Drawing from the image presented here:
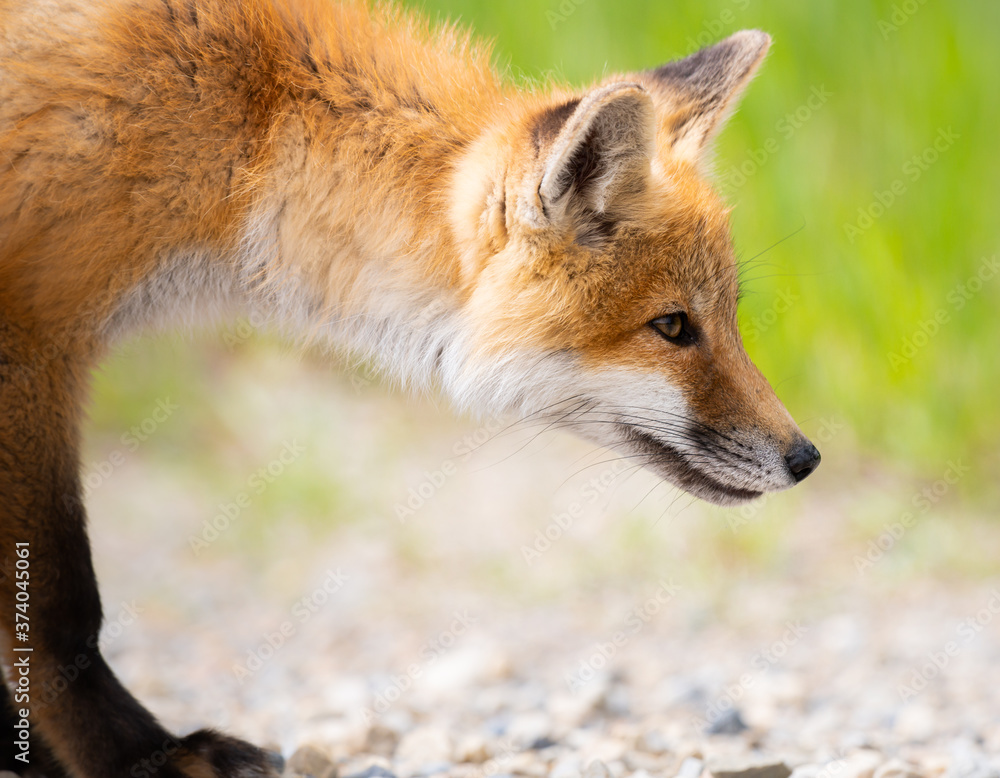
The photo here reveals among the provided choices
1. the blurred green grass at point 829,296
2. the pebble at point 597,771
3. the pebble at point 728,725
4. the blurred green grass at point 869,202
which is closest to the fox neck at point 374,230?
the pebble at point 597,771

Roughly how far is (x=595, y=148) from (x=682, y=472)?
4.21 feet

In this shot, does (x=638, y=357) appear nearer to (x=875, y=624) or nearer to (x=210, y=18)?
(x=210, y=18)

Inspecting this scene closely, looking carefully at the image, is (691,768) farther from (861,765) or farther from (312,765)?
(312,765)

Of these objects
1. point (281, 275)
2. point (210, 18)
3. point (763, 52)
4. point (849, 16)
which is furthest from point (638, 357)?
point (849, 16)

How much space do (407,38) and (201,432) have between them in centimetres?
536

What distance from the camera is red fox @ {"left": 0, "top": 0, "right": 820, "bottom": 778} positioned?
304cm

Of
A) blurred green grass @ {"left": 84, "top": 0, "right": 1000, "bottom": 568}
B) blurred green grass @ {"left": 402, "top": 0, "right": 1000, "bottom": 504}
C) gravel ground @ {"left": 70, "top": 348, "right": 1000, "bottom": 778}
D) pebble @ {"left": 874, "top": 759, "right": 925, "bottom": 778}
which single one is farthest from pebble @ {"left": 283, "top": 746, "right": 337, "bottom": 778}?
blurred green grass @ {"left": 402, "top": 0, "right": 1000, "bottom": 504}

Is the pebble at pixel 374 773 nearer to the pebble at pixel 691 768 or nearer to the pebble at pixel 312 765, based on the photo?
the pebble at pixel 312 765

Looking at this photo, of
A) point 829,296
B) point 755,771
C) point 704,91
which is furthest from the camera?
point 829,296

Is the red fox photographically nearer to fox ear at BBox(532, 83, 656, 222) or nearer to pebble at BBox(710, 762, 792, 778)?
fox ear at BBox(532, 83, 656, 222)

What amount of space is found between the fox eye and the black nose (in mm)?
555

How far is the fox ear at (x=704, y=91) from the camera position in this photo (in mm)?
3938

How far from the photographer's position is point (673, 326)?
3479mm

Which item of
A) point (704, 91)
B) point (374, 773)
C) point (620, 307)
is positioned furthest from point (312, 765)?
point (704, 91)
